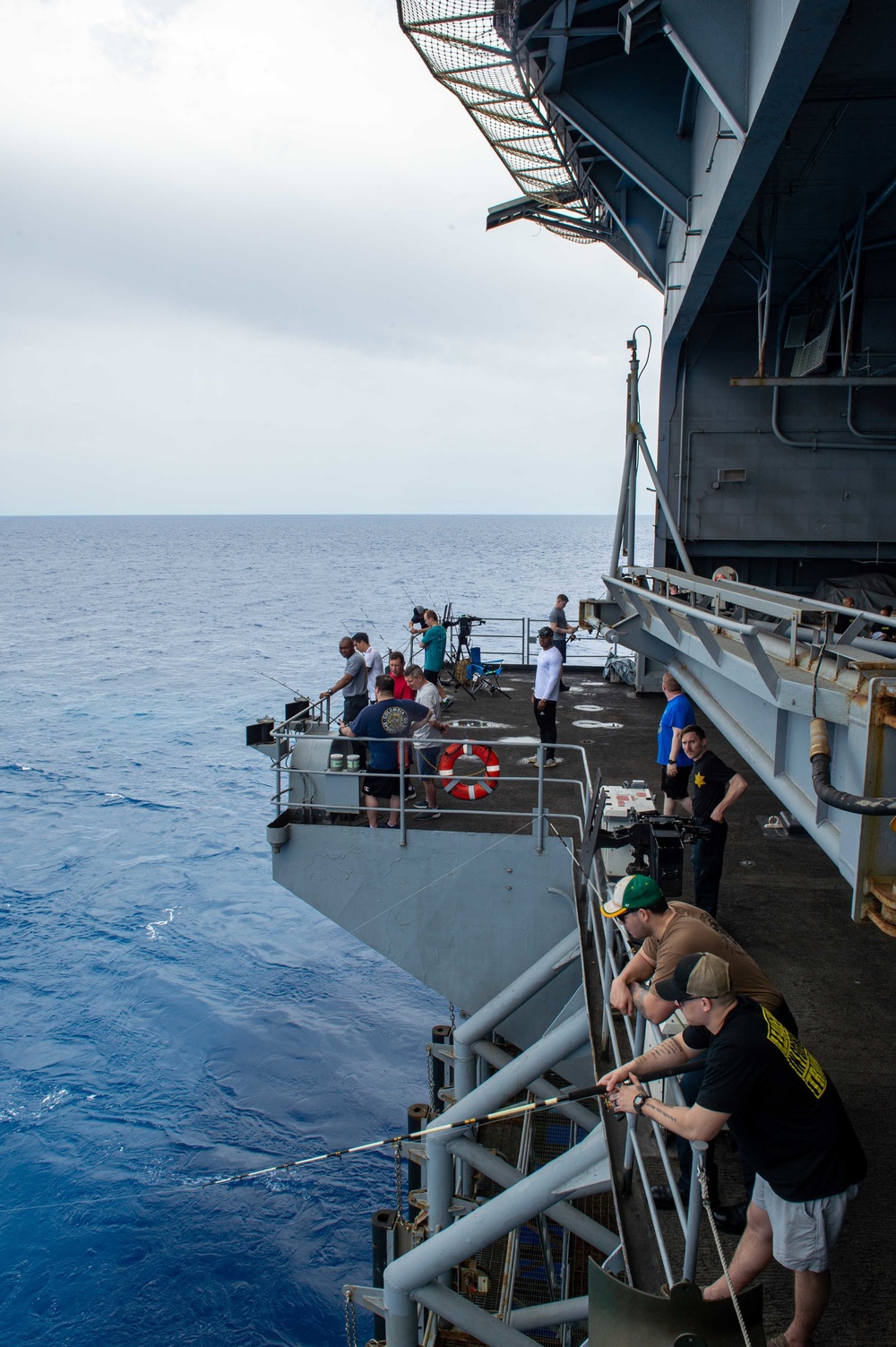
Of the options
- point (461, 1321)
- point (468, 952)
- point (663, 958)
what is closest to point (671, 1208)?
point (663, 958)

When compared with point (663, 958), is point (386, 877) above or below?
below

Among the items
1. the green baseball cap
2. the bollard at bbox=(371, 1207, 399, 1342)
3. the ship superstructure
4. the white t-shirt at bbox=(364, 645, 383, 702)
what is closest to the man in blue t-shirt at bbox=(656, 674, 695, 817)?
the ship superstructure

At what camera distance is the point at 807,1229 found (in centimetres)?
374

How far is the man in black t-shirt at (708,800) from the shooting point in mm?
→ 7324

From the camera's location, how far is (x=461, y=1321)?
691 cm

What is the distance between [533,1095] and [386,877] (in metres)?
3.53

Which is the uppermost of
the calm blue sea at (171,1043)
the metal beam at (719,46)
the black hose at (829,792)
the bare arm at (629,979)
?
the metal beam at (719,46)

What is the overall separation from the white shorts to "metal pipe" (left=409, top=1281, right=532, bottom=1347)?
13.2 feet

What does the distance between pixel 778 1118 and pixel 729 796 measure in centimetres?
372

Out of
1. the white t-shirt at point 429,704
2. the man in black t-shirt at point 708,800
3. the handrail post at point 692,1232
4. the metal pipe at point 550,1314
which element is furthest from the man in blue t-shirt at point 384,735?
the handrail post at point 692,1232

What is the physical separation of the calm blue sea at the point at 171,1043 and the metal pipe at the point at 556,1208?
19.8 feet

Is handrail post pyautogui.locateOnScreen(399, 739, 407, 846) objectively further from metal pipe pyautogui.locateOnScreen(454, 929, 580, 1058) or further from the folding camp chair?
the folding camp chair

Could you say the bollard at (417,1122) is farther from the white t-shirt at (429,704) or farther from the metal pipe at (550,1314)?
the white t-shirt at (429,704)

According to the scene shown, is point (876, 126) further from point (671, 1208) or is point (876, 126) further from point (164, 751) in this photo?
point (164, 751)
